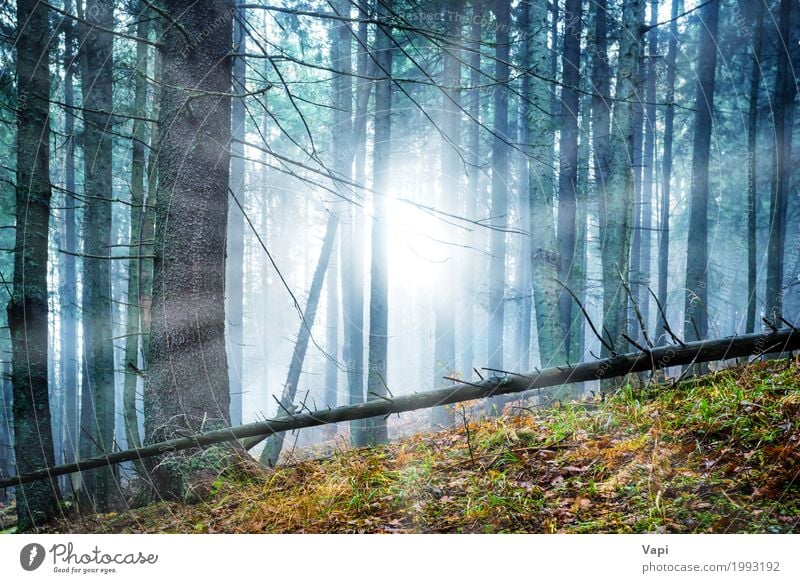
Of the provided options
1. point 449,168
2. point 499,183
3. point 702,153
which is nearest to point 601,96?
point 702,153

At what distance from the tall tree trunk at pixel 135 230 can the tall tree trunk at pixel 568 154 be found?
2882 mm

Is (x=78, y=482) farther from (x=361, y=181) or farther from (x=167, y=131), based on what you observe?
(x=361, y=181)

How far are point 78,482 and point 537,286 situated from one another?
3286mm

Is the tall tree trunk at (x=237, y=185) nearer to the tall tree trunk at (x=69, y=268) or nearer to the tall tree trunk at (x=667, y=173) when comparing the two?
the tall tree trunk at (x=69, y=268)

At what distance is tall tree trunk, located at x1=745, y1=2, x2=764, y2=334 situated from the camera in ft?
8.55

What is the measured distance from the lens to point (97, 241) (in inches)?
191

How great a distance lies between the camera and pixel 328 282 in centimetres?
356

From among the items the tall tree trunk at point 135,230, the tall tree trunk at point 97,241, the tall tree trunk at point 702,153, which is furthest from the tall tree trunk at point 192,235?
the tall tree trunk at point 702,153

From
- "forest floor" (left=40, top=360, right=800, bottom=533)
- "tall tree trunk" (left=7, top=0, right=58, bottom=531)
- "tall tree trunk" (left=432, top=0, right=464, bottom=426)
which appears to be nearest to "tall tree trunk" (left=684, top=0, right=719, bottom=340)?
"forest floor" (left=40, top=360, right=800, bottom=533)

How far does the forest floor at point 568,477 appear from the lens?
212cm

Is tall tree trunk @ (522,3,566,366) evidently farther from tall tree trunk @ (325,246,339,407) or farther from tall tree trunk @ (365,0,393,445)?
tall tree trunk @ (325,246,339,407)

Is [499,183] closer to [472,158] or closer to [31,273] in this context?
[472,158]

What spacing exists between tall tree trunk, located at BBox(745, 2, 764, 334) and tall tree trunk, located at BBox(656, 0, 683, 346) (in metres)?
0.47

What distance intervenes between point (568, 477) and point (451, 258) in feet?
4.77
